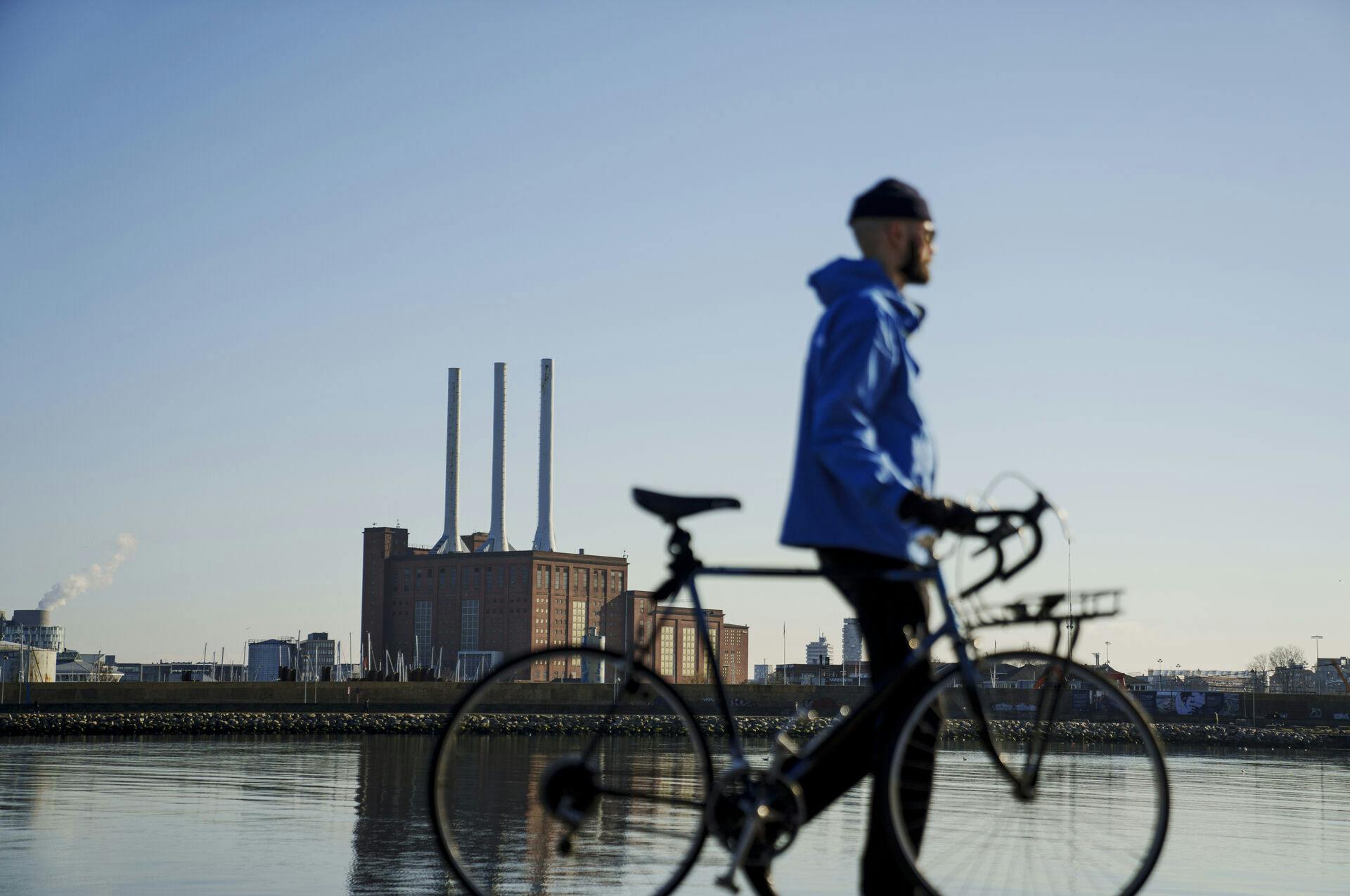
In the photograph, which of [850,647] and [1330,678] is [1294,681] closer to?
[1330,678]

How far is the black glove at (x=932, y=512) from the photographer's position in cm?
342

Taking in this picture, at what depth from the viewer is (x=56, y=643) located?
13088 centimetres

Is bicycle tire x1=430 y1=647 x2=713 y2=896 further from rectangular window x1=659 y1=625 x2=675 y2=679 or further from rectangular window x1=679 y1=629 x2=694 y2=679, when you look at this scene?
rectangular window x1=679 y1=629 x2=694 y2=679

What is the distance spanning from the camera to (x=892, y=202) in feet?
12.8

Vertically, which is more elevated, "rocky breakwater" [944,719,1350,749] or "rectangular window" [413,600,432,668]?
→ "rectangular window" [413,600,432,668]

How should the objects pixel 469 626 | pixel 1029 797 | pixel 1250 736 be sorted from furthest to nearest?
pixel 469 626, pixel 1250 736, pixel 1029 797

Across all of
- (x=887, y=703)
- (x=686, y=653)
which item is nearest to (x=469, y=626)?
(x=686, y=653)

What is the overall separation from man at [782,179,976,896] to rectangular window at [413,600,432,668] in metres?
118

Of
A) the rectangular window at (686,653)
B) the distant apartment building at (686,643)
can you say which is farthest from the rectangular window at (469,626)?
the rectangular window at (686,653)

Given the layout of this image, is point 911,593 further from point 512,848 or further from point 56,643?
point 56,643

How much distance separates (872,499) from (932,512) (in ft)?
0.46

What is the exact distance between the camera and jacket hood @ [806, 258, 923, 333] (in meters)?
3.82

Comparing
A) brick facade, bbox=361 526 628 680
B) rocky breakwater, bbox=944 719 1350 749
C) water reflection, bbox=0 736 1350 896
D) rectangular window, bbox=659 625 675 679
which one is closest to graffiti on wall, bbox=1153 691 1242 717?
rocky breakwater, bbox=944 719 1350 749

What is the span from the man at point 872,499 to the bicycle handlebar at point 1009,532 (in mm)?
76
